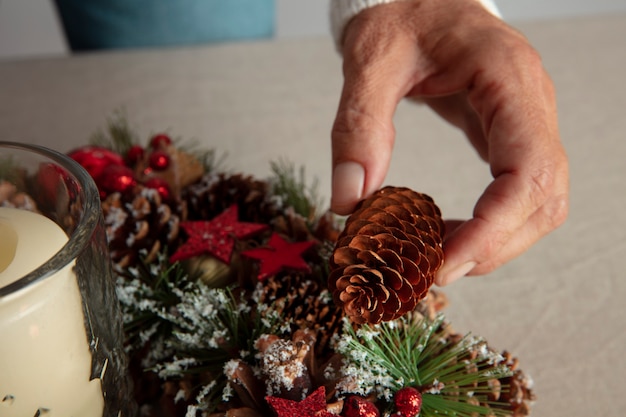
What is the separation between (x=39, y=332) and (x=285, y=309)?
0.50 feet

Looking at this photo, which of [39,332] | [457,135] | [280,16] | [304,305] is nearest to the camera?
[39,332]

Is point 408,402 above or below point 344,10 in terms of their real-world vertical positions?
below

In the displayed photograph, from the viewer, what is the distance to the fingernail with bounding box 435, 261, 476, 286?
43 centimetres

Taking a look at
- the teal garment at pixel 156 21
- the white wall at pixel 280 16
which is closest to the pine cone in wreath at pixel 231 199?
the teal garment at pixel 156 21

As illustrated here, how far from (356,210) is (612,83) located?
1.74 feet

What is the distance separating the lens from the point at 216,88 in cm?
81

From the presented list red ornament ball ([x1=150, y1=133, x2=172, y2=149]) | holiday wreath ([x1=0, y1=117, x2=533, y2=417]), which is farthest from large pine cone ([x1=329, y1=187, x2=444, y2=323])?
red ornament ball ([x1=150, y1=133, x2=172, y2=149])

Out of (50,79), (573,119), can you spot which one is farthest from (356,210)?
(50,79)

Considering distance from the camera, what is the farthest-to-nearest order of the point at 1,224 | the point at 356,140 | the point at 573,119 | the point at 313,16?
the point at 313,16
the point at 573,119
the point at 356,140
the point at 1,224

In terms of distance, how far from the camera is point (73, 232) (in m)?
0.32

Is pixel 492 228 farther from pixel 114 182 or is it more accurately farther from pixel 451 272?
pixel 114 182

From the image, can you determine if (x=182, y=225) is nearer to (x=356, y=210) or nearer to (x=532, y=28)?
(x=356, y=210)

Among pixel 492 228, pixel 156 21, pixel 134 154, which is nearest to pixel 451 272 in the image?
pixel 492 228

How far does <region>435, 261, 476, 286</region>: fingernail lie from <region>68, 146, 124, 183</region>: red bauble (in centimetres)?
26
